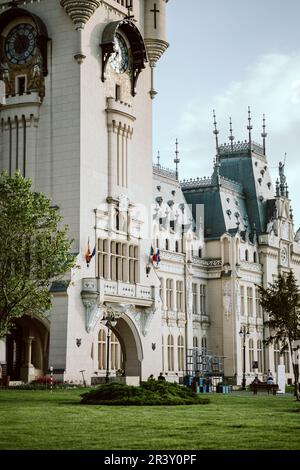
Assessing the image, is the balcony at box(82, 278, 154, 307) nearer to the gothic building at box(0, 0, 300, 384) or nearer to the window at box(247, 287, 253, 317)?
the gothic building at box(0, 0, 300, 384)

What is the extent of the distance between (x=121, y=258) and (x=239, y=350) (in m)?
Answer: 28.8

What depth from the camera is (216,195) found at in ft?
326

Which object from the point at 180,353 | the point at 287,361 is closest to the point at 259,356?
the point at 287,361

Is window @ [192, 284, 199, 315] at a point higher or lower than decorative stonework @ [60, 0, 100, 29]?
lower

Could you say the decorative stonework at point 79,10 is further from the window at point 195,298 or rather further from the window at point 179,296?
the window at point 195,298

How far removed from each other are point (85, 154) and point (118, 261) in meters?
8.76

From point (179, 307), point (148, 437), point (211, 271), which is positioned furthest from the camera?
point (211, 271)

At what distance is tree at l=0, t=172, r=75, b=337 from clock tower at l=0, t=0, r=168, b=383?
15.2 metres

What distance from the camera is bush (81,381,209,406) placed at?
3831cm

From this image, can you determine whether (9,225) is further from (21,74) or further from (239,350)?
(239,350)

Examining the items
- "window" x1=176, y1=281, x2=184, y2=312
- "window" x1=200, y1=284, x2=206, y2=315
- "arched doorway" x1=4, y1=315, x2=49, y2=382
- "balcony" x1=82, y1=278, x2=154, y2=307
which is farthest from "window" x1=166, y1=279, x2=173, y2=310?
"arched doorway" x1=4, y1=315, x2=49, y2=382

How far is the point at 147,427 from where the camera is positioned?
26.9 m
